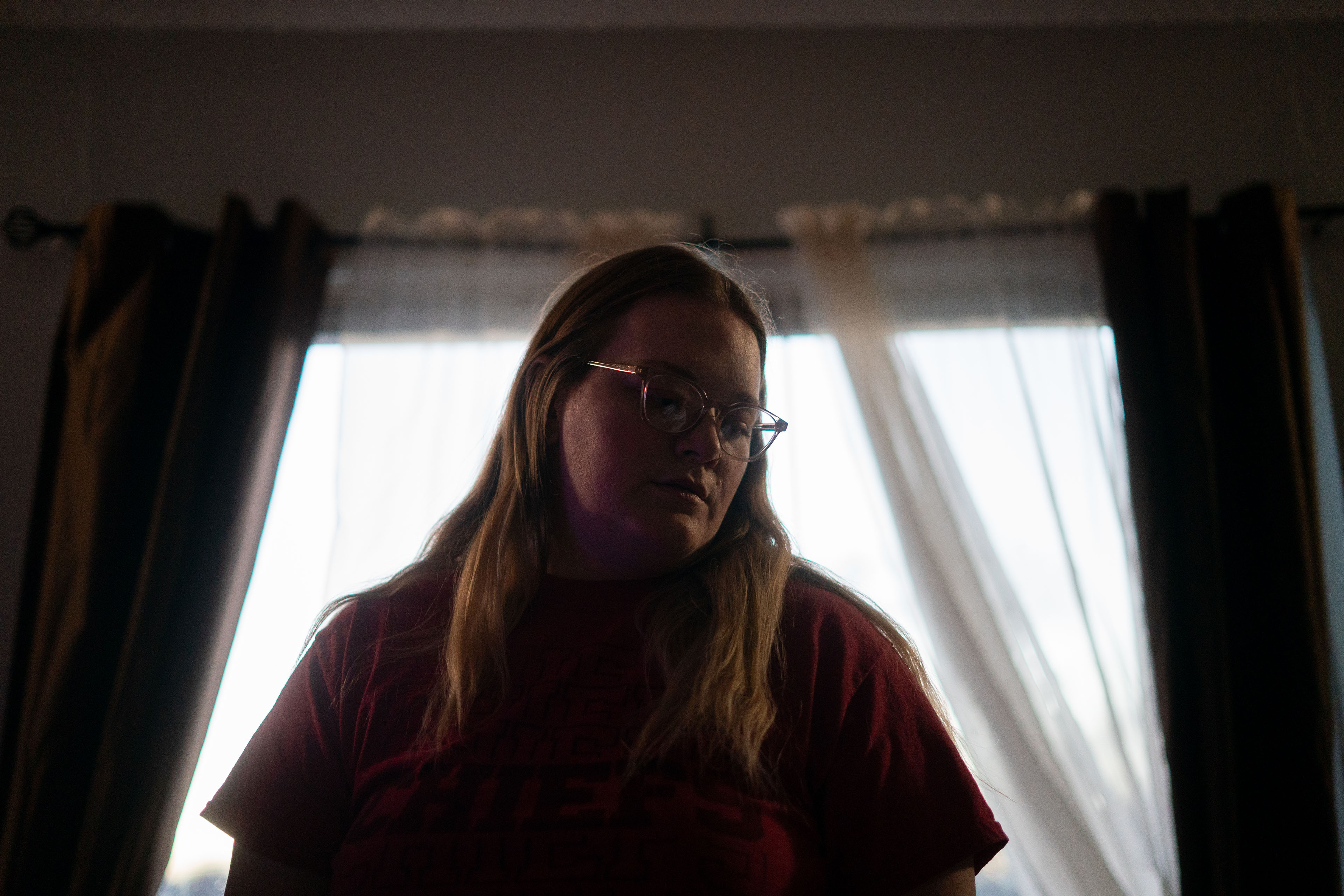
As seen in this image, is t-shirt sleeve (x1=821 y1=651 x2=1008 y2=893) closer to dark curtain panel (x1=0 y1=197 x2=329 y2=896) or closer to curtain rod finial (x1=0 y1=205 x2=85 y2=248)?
dark curtain panel (x1=0 y1=197 x2=329 y2=896)

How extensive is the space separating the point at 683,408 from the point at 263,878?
62 centimetres

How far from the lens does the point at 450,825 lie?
2.36ft

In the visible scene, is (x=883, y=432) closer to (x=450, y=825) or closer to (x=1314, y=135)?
(x=450, y=825)

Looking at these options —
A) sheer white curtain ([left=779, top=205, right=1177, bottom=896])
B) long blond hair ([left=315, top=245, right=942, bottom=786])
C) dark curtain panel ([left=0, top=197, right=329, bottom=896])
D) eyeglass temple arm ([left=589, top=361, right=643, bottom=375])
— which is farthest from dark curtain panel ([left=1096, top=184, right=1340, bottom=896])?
dark curtain panel ([left=0, top=197, right=329, bottom=896])

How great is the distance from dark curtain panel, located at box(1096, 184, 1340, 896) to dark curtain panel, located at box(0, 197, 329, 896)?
6.12ft

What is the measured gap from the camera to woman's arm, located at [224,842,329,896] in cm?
78

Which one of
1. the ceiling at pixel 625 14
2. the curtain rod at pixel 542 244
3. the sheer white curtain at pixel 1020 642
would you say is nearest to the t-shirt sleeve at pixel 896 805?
the sheer white curtain at pixel 1020 642

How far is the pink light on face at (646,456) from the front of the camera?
857 mm

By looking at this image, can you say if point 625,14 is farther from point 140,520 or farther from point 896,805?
point 896,805

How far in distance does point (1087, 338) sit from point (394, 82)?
186 centimetres

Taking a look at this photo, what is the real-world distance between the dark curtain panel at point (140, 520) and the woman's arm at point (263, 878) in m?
0.98

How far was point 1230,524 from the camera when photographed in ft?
5.61

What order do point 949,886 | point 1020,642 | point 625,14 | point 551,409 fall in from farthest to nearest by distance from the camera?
point 625,14, point 1020,642, point 551,409, point 949,886

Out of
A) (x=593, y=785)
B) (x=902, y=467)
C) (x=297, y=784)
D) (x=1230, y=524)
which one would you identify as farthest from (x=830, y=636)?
(x=1230, y=524)
